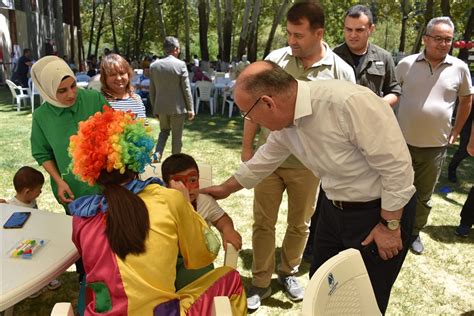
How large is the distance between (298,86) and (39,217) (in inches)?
62.6

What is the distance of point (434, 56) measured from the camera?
136 inches

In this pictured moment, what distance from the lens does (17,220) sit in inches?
88.8

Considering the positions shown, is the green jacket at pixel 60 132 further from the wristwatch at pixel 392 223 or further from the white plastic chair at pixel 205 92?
the white plastic chair at pixel 205 92

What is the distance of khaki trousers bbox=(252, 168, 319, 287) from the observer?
2.84 m

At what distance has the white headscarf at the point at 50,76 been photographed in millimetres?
2605

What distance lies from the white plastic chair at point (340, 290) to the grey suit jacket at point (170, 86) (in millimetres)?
5027

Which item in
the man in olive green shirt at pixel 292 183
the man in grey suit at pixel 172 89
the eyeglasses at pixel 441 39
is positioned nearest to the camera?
the man in olive green shirt at pixel 292 183

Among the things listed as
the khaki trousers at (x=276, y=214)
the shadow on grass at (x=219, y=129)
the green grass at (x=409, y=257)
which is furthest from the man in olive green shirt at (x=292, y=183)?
the shadow on grass at (x=219, y=129)

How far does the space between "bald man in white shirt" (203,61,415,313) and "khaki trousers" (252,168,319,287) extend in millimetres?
759

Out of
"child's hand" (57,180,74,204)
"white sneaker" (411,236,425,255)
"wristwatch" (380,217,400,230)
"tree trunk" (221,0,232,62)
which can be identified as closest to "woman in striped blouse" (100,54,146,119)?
"child's hand" (57,180,74,204)

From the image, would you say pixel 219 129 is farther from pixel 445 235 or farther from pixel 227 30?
pixel 227 30

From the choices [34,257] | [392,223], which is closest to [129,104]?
[34,257]

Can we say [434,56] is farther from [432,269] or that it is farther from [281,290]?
[281,290]

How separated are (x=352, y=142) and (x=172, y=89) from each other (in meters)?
4.84
